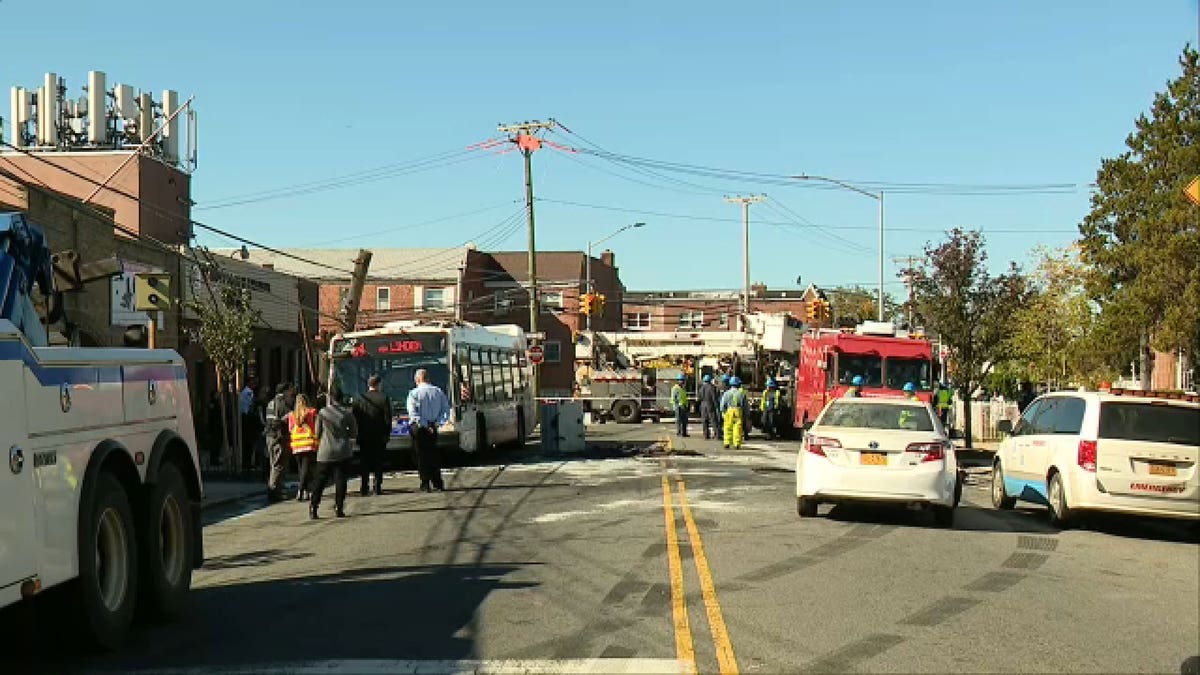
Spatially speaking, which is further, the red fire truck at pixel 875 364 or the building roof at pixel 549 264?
the building roof at pixel 549 264

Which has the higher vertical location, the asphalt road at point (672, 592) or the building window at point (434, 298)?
the building window at point (434, 298)

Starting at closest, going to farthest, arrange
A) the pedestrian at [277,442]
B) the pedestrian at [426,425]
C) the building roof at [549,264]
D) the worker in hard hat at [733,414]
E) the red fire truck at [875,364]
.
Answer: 1. the pedestrian at [426,425]
2. the pedestrian at [277,442]
3. the red fire truck at [875,364]
4. the worker in hard hat at [733,414]
5. the building roof at [549,264]

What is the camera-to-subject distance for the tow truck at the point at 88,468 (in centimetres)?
632

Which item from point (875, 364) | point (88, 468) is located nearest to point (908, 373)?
point (875, 364)

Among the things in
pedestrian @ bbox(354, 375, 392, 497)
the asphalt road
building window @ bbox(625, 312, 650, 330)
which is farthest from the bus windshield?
building window @ bbox(625, 312, 650, 330)

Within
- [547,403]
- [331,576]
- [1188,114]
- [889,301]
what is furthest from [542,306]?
[331,576]

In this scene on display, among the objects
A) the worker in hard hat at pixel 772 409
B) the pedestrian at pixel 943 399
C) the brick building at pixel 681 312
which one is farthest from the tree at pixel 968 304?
the brick building at pixel 681 312

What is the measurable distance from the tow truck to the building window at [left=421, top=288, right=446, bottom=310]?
183 feet

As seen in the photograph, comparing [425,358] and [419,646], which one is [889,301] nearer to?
[425,358]

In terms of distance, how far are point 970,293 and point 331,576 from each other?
2098cm

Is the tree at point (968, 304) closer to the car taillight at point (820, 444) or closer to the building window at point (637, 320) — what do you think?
the car taillight at point (820, 444)

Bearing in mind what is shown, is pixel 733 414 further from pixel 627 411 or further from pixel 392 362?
pixel 627 411

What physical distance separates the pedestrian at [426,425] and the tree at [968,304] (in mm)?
14291

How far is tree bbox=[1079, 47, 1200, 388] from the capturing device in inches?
858
